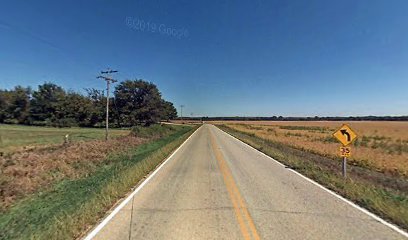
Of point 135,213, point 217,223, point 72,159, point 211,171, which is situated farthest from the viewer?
point 72,159

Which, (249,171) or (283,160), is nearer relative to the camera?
(249,171)

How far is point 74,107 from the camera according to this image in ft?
256

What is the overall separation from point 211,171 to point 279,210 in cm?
611

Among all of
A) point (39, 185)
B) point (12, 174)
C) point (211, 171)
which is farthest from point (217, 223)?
point (12, 174)

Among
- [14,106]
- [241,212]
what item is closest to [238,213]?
[241,212]

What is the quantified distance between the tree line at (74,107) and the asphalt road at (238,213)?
2894 inches

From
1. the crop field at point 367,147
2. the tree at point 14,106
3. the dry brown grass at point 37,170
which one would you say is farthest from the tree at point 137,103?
the dry brown grass at point 37,170

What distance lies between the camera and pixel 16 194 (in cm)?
921

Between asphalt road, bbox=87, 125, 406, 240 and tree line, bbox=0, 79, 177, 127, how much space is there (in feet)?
241

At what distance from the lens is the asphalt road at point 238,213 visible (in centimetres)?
536

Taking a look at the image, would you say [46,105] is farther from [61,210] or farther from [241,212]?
[241,212]

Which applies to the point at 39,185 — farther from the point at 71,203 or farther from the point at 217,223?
the point at 217,223

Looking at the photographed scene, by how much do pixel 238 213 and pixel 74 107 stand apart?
262ft

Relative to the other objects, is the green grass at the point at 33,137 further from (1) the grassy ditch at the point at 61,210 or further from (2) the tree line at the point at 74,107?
(2) the tree line at the point at 74,107
